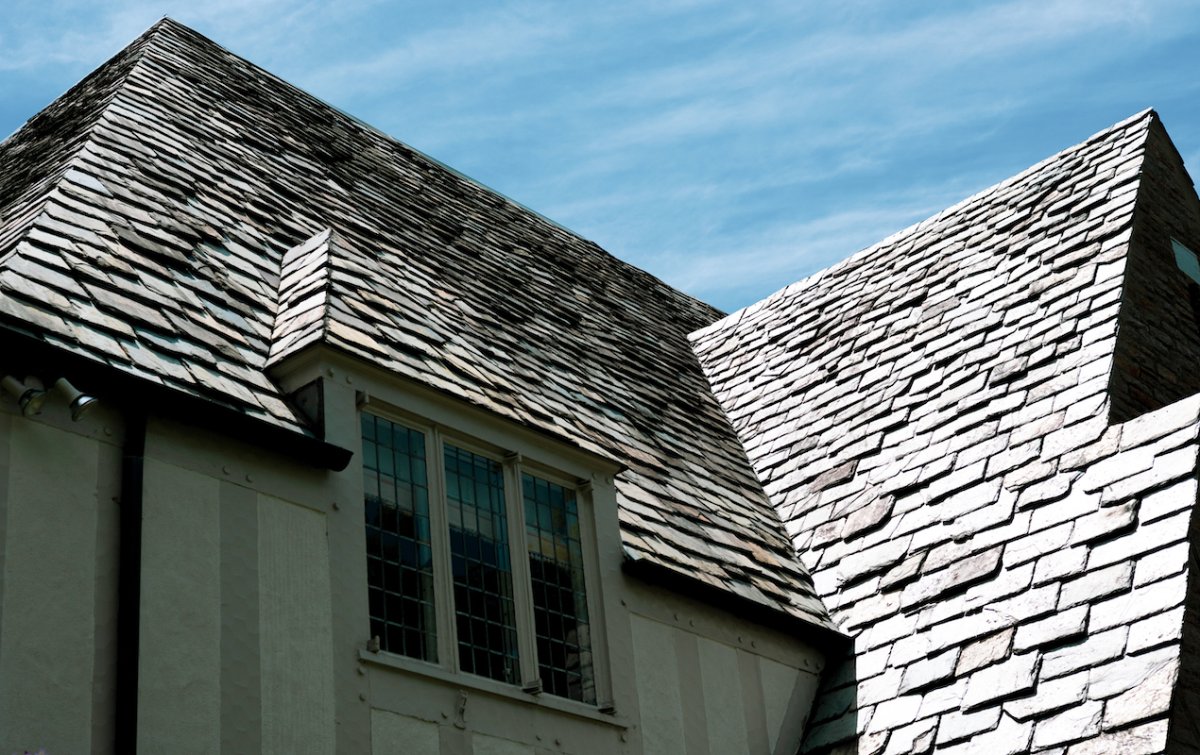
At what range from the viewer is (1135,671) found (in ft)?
25.3

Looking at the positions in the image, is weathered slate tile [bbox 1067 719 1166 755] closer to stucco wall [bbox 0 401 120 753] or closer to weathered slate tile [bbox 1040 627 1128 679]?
weathered slate tile [bbox 1040 627 1128 679]

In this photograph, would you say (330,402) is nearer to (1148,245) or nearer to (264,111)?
(264,111)

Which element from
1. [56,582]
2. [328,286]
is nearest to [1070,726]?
[328,286]

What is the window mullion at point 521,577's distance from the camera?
792 centimetres

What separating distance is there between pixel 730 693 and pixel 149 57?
7521mm

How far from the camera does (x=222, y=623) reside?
6.49 meters

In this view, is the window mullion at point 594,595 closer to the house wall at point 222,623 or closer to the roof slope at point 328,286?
the house wall at point 222,623

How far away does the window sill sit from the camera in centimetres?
710

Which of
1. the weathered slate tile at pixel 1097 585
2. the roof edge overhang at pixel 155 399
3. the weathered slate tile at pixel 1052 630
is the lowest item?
the weathered slate tile at pixel 1052 630

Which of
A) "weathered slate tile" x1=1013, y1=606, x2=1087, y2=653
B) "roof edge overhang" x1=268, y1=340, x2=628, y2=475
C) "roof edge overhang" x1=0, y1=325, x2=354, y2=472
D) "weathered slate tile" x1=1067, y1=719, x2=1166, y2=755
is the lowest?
"weathered slate tile" x1=1067, y1=719, x2=1166, y2=755

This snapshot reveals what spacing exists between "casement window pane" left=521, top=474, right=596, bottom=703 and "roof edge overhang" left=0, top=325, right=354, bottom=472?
1612 mm

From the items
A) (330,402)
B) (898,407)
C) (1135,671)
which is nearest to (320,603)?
(330,402)

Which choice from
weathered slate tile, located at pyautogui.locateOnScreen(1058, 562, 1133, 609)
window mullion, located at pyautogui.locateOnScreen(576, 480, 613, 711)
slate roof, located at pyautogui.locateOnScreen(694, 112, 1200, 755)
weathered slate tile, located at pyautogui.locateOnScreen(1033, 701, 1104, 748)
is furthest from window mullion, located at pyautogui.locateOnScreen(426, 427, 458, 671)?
weathered slate tile, located at pyautogui.locateOnScreen(1058, 562, 1133, 609)

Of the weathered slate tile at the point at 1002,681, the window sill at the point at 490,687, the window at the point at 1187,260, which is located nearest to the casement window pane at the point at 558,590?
the window sill at the point at 490,687
